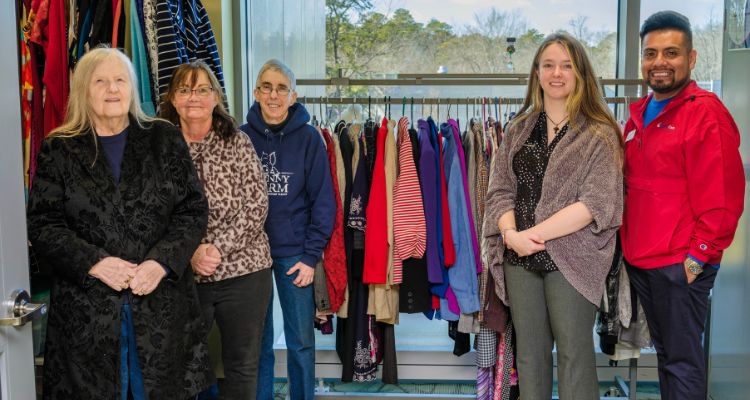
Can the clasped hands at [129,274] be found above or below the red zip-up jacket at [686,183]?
below

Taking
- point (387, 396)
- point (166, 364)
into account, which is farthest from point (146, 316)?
point (387, 396)

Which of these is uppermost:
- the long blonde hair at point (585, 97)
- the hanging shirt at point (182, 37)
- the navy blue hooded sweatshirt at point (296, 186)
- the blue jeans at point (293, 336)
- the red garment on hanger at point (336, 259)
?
the hanging shirt at point (182, 37)

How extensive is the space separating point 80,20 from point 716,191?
93.0 inches

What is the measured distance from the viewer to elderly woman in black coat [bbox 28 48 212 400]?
1.87 meters

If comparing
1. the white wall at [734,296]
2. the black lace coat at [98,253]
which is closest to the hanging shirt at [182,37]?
the black lace coat at [98,253]

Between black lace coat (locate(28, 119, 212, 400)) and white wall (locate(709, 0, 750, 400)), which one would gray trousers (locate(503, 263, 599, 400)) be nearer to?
white wall (locate(709, 0, 750, 400))

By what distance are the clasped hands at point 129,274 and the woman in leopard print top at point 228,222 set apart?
39 cm

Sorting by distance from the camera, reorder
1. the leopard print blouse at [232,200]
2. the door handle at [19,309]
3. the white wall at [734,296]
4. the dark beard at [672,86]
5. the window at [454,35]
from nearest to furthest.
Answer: the door handle at [19,309] → the dark beard at [672,86] → the leopard print blouse at [232,200] → the white wall at [734,296] → the window at [454,35]

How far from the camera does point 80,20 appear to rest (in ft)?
8.64

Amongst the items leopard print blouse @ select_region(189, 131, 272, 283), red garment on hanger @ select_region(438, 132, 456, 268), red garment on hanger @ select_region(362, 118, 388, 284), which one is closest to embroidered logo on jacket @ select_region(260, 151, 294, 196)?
leopard print blouse @ select_region(189, 131, 272, 283)

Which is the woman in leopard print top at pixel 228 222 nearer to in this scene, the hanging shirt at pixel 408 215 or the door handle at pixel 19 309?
the hanging shirt at pixel 408 215

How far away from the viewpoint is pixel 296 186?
8.54 feet

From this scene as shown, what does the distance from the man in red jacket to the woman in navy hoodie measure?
115 centimetres

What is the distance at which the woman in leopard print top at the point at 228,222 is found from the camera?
235 cm
